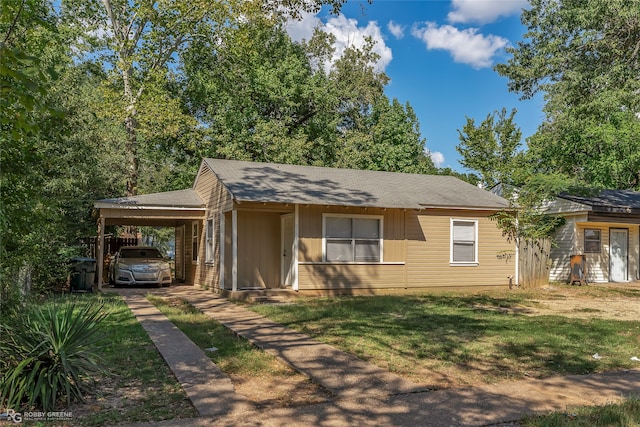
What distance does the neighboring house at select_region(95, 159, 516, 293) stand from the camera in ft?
47.8

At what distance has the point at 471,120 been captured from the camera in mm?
23578

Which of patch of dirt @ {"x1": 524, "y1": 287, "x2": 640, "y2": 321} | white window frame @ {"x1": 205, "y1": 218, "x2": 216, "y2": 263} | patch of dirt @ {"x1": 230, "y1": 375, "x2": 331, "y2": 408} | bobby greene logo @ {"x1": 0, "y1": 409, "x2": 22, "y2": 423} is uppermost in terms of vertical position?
white window frame @ {"x1": 205, "y1": 218, "x2": 216, "y2": 263}

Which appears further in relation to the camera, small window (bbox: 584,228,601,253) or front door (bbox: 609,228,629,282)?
front door (bbox: 609,228,629,282)

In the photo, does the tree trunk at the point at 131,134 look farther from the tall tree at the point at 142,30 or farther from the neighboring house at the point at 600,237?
the neighboring house at the point at 600,237

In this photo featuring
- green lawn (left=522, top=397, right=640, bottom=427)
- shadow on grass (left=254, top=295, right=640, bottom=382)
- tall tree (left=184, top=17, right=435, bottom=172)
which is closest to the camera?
green lawn (left=522, top=397, right=640, bottom=427)

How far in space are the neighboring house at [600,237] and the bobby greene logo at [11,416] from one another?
19.0m

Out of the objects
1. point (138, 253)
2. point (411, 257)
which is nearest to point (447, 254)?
point (411, 257)

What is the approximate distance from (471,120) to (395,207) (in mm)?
10715

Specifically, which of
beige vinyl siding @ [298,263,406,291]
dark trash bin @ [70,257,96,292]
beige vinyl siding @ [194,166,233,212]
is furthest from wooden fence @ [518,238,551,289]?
dark trash bin @ [70,257,96,292]

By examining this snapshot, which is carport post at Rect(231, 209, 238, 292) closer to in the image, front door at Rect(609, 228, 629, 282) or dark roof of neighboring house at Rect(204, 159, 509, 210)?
dark roof of neighboring house at Rect(204, 159, 509, 210)

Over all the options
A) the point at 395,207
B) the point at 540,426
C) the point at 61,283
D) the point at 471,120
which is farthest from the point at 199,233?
the point at 540,426

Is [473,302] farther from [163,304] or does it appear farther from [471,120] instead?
[471,120]

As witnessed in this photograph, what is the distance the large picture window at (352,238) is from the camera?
1505 cm

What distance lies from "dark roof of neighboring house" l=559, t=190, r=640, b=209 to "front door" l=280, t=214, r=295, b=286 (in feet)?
37.3
